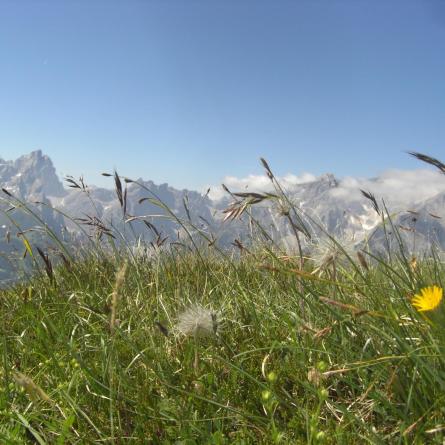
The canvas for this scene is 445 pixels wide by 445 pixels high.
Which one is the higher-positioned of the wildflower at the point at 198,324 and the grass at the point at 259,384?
the wildflower at the point at 198,324

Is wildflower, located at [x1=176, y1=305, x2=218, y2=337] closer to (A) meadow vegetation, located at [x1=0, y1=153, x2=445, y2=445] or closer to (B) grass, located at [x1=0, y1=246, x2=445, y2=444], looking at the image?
(A) meadow vegetation, located at [x1=0, y1=153, x2=445, y2=445]

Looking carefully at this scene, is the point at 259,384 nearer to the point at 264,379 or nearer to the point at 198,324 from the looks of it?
the point at 198,324

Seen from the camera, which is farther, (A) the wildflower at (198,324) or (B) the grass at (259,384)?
(A) the wildflower at (198,324)

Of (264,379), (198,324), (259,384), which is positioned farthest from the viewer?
(264,379)

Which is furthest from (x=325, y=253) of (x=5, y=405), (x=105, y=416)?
(x=5, y=405)

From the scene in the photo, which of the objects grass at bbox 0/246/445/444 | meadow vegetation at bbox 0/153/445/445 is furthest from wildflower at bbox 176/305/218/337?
grass at bbox 0/246/445/444

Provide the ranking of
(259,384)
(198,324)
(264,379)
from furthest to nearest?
(264,379), (198,324), (259,384)

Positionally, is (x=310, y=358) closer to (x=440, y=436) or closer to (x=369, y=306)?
(x=369, y=306)

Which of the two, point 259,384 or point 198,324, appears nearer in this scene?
point 259,384

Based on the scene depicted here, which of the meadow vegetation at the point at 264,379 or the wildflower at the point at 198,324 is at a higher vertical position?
the wildflower at the point at 198,324

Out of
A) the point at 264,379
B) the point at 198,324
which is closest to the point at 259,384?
the point at 198,324

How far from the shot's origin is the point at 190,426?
194cm

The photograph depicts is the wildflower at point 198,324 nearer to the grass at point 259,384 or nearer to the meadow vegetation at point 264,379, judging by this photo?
the meadow vegetation at point 264,379

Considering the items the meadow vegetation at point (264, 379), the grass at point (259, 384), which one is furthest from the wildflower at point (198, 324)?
the grass at point (259, 384)
